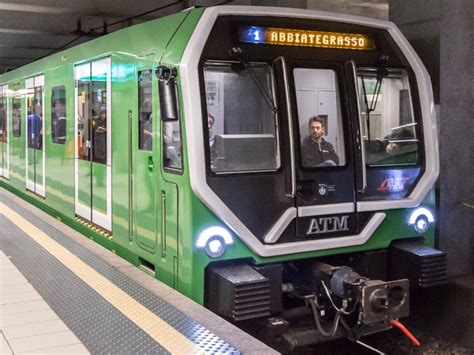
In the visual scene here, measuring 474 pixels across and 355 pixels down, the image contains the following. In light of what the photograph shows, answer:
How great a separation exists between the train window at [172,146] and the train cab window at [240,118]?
25 centimetres

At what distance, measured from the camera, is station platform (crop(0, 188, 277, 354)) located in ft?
12.9

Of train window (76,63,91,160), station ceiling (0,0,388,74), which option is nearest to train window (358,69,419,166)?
train window (76,63,91,160)

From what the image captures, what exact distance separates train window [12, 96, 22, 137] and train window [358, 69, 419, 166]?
306 inches

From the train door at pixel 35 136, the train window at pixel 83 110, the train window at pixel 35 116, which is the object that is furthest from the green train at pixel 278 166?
the train window at pixel 35 116

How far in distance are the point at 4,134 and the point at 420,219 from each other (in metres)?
9.98

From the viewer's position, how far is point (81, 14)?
48.8 feet

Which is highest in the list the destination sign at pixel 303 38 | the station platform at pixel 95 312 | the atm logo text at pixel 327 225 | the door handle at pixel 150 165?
the destination sign at pixel 303 38

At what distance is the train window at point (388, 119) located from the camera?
5.31 meters

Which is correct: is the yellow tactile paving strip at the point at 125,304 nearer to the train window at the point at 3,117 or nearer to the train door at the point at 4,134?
the train door at the point at 4,134

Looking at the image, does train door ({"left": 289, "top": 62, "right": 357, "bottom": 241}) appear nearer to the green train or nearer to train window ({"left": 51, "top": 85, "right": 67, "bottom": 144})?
the green train

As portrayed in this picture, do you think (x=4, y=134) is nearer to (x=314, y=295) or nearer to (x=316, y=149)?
(x=316, y=149)

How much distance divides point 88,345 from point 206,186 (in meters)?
1.34

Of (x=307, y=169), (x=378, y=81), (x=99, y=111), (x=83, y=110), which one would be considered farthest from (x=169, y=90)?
(x=83, y=110)

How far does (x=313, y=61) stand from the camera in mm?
5055
